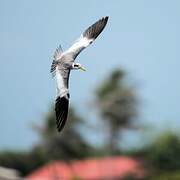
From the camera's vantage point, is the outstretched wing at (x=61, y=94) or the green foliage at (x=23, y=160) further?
the green foliage at (x=23, y=160)

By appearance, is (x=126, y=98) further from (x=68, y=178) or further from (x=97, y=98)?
(x=68, y=178)

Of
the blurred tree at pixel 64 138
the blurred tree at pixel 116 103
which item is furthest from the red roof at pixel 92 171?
the blurred tree at pixel 116 103

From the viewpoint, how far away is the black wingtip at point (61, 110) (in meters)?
8.58

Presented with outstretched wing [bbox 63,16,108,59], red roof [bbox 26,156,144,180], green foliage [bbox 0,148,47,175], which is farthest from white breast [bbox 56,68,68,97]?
green foliage [bbox 0,148,47,175]

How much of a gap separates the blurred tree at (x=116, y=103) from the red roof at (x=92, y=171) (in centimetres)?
751

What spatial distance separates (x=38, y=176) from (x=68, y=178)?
9.31ft

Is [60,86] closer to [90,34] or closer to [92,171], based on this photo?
[90,34]

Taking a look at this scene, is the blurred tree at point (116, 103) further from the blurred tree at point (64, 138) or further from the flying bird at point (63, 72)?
the flying bird at point (63, 72)

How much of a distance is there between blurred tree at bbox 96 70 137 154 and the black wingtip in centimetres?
6166

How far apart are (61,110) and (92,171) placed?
78982 mm

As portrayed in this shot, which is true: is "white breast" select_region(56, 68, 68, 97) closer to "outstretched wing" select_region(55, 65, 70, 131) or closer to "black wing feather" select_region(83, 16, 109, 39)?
"outstretched wing" select_region(55, 65, 70, 131)

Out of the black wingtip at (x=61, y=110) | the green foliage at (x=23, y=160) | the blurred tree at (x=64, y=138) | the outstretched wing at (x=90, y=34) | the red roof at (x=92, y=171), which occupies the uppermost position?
the green foliage at (x=23, y=160)

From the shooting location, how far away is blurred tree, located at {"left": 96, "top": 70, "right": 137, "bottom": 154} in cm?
7106

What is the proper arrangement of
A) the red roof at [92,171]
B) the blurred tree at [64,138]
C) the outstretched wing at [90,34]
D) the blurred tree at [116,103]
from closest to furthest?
the outstretched wing at [90,34] < the blurred tree at [64,138] < the blurred tree at [116,103] < the red roof at [92,171]
